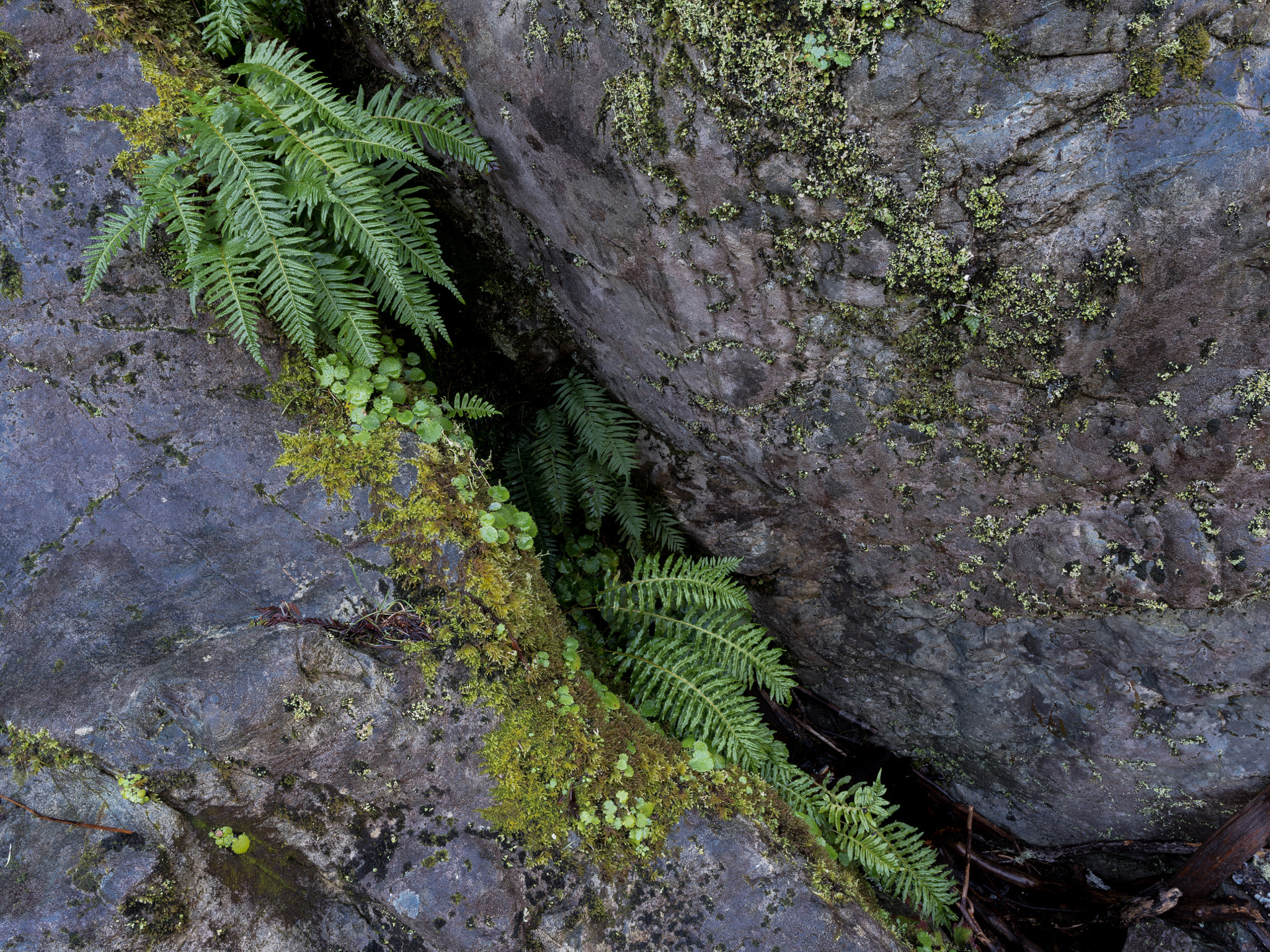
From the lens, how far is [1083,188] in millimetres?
2762

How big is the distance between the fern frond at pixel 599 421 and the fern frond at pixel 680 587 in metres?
0.65

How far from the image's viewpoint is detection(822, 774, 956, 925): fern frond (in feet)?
12.3

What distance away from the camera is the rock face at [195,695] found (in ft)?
9.60

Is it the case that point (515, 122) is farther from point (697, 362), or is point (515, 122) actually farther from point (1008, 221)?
point (1008, 221)

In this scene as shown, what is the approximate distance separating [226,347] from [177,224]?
0.69 metres

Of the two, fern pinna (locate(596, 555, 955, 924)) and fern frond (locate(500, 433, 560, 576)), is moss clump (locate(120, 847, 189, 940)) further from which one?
fern frond (locate(500, 433, 560, 576))

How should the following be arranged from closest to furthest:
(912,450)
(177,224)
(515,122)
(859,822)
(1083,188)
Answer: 1. (1083,188)
2. (177,224)
3. (515,122)
4. (912,450)
5. (859,822)

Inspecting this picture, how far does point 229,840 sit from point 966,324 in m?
3.97

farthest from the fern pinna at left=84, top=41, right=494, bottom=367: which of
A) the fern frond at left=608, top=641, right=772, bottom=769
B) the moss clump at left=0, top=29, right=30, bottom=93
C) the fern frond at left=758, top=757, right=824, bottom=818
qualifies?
the fern frond at left=758, top=757, right=824, bottom=818

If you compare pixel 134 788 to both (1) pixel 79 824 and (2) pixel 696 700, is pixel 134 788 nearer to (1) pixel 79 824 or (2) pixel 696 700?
(1) pixel 79 824

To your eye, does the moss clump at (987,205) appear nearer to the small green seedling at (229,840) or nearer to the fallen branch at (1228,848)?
the fallen branch at (1228,848)

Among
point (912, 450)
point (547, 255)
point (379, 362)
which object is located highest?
point (912, 450)

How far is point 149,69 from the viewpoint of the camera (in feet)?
11.0

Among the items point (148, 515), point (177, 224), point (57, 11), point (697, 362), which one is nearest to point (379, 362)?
point (177, 224)
